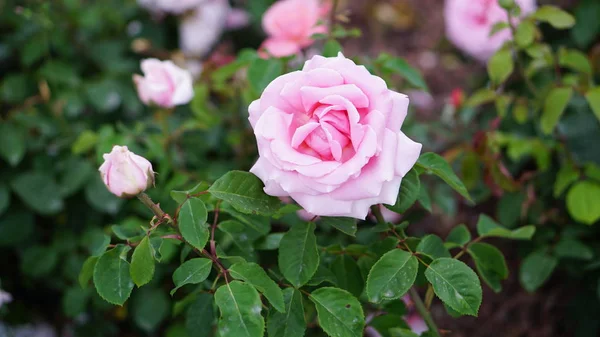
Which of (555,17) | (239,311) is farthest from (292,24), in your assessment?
(239,311)

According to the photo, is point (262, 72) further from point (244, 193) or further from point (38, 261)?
point (38, 261)

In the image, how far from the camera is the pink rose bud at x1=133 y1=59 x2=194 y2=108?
1329mm

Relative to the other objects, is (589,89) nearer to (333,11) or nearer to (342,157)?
(333,11)

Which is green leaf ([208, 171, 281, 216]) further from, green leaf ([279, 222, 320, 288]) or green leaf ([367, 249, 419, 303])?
green leaf ([367, 249, 419, 303])

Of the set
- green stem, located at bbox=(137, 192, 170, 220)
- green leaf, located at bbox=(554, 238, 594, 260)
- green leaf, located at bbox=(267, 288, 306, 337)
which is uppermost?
green stem, located at bbox=(137, 192, 170, 220)

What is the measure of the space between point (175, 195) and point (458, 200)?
151 cm

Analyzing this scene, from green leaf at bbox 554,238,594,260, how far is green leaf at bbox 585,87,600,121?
31 cm

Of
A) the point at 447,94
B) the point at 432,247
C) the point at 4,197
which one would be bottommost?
the point at 447,94

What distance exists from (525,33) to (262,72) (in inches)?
21.8

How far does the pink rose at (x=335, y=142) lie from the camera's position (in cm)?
81

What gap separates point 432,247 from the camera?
3.13 ft

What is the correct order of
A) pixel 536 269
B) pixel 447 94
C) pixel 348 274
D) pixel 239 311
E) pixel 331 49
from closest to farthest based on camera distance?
pixel 239 311 → pixel 348 274 → pixel 331 49 → pixel 536 269 → pixel 447 94

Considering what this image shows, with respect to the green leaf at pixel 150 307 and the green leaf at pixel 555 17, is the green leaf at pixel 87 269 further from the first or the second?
the green leaf at pixel 555 17

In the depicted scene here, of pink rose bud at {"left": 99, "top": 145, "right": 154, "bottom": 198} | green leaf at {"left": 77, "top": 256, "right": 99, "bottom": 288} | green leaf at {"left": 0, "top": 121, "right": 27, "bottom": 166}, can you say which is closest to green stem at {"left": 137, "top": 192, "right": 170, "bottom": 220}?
pink rose bud at {"left": 99, "top": 145, "right": 154, "bottom": 198}
